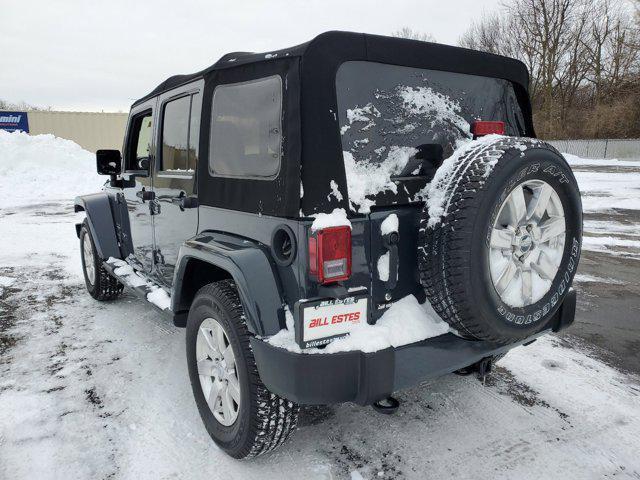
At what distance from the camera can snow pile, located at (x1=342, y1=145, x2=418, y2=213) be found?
2.22m

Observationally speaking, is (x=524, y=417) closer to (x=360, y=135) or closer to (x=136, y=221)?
(x=360, y=135)

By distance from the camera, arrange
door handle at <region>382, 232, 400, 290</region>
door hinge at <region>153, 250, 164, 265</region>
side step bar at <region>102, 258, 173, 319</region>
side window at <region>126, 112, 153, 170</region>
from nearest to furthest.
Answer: door handle at <region>382, 232, 400, 290</region> < side step bar at <region>102, 258, 173, 319</region> < door hinge at <region>153, 250, 164, 265</region> < side window at <region>126, 112, 153, 170</region>

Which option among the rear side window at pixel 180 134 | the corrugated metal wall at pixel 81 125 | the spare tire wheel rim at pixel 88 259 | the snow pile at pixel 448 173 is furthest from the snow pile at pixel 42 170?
the snow pile at pixel 448 173

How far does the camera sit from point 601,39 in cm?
3606

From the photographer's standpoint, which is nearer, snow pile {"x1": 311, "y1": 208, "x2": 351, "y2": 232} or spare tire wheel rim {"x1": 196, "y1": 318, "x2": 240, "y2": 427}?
snow pile {"x1": 311, "y1": 208, "x2": 351, "y2": 232}

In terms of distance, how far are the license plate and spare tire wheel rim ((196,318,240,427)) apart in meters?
0.51

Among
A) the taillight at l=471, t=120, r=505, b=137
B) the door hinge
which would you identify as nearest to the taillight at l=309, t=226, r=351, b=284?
the taillight at l=471, t=120, r=505, b=137

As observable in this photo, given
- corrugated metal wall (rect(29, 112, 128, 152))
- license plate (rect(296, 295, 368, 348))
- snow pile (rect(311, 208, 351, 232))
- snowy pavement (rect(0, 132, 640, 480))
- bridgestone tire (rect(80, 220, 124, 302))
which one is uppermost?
corrugated metal wall (rect(29, 112, 128, 152))

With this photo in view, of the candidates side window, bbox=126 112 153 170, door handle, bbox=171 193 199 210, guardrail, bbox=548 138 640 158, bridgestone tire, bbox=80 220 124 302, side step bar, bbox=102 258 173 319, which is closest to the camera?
door handle, bbox=171 193 199 210

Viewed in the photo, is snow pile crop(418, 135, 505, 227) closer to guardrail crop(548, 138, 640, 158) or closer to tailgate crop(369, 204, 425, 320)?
tailgate crop(369, 204, 425, 320)

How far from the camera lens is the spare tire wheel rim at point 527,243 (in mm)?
2221

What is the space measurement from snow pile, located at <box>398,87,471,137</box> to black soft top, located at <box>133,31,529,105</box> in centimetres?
14

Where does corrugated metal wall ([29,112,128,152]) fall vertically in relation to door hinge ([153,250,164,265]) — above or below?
above

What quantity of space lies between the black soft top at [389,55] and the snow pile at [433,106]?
137mm
